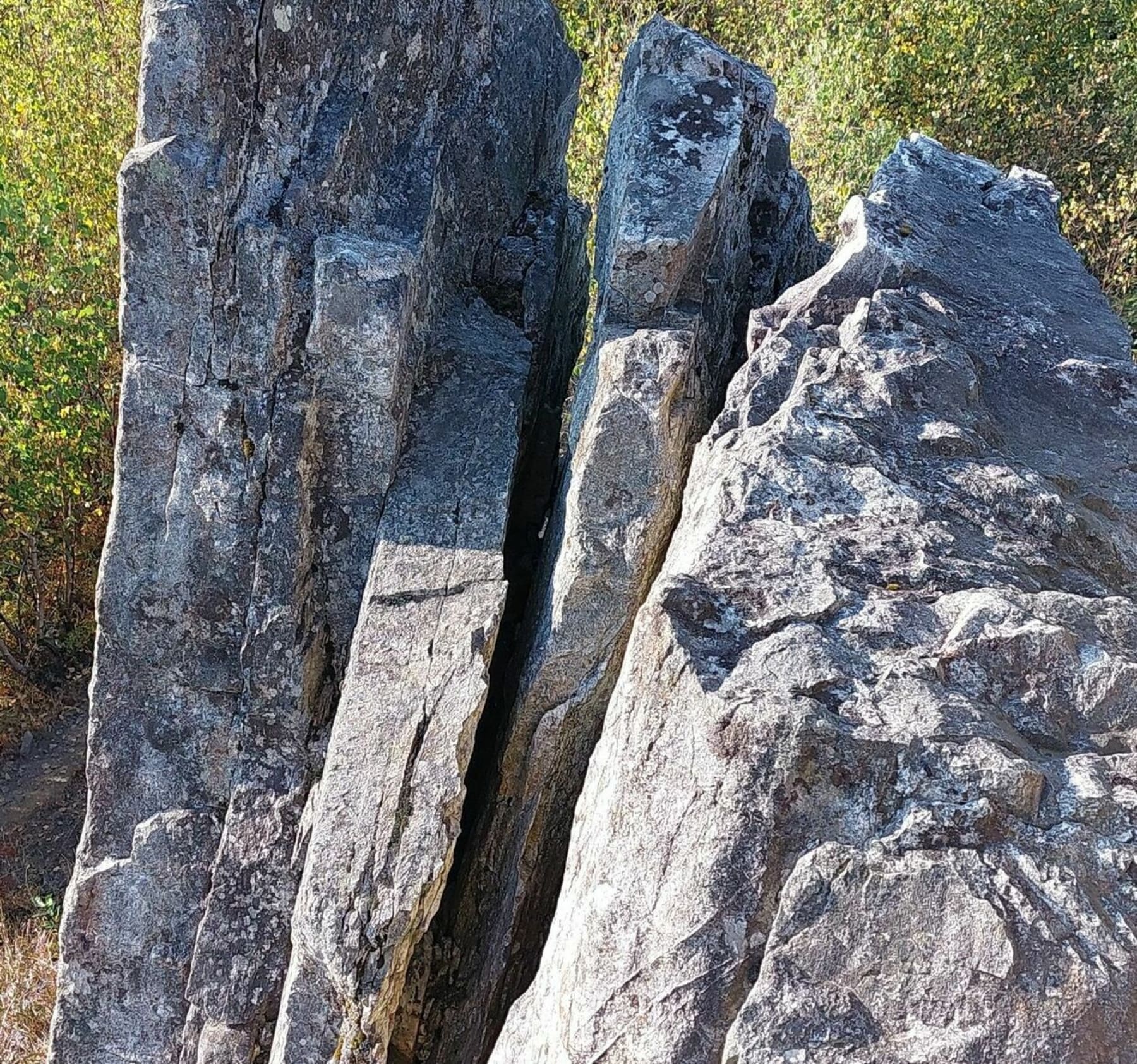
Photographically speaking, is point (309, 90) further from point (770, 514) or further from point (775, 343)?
point (770, 514)

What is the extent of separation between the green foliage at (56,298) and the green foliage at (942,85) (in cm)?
515

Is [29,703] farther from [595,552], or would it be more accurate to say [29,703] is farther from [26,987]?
[595,552]

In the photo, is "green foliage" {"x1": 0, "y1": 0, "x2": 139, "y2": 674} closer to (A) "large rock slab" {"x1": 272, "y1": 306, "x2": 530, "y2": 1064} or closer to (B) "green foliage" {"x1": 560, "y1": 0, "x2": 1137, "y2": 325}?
(B) "green foliage" {"x1": 560, "y1": 0, "x2": 1137, "y2": 325}

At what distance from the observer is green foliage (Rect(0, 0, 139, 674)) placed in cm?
921

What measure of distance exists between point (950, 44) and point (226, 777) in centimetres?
1403

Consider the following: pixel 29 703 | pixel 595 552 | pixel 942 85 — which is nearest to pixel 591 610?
pixel 595 552

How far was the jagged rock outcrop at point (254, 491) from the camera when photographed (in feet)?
15.2

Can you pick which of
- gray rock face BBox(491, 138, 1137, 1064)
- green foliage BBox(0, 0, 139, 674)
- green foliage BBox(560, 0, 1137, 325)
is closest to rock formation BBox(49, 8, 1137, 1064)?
gray rock face BBox(491, 138, 1137, 1064)

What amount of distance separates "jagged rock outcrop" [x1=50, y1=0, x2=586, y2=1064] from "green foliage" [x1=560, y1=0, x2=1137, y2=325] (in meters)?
8.16

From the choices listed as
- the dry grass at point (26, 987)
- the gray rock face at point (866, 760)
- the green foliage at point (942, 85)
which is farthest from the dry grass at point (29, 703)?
the gray rock face at point (866, 760)

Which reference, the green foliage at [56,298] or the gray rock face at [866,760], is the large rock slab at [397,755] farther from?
the green foliage at [56,298]

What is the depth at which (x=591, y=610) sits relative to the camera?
457 cm

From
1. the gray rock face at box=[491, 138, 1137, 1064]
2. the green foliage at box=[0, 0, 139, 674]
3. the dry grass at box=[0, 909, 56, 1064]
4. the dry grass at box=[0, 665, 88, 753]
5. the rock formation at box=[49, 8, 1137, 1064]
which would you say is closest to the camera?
the gray rock face at box=[491, 138, 1137, 1064]

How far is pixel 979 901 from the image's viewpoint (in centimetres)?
286
